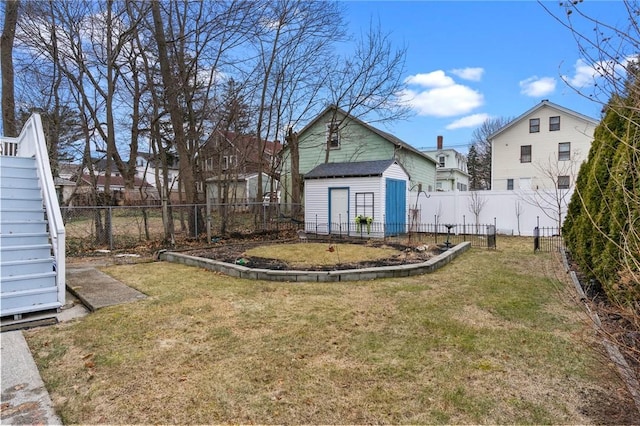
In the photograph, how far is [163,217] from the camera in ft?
33.8

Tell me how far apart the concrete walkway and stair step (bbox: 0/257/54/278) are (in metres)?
0.59

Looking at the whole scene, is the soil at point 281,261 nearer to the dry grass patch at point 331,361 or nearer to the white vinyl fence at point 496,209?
the dry grass patch at point 331,361

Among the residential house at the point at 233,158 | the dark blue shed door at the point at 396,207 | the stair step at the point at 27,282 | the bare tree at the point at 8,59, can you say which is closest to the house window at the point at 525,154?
the dark blue shed door at the point at 396,207

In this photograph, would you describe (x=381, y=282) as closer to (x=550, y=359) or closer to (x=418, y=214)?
(x=550, y=359)

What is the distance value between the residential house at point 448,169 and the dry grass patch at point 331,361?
87.6 feet

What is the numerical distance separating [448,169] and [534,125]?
9.09 meters

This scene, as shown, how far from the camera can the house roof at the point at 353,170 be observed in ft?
42.4

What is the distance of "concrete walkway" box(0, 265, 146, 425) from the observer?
7.79 feet

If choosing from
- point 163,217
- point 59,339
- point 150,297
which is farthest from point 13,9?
point 59,339

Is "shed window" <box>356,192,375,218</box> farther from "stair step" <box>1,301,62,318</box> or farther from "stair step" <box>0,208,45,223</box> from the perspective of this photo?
"stair step" <box>1,301,62,318</box>

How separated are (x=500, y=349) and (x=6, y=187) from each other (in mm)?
7319

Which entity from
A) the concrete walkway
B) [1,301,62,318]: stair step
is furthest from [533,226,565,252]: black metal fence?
[1,301,62,318]: stair step

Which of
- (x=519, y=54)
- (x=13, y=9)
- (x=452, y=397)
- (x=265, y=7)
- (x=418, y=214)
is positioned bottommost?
(x=452, y=397)

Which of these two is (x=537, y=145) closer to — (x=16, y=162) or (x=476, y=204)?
(x=476, y=204)
